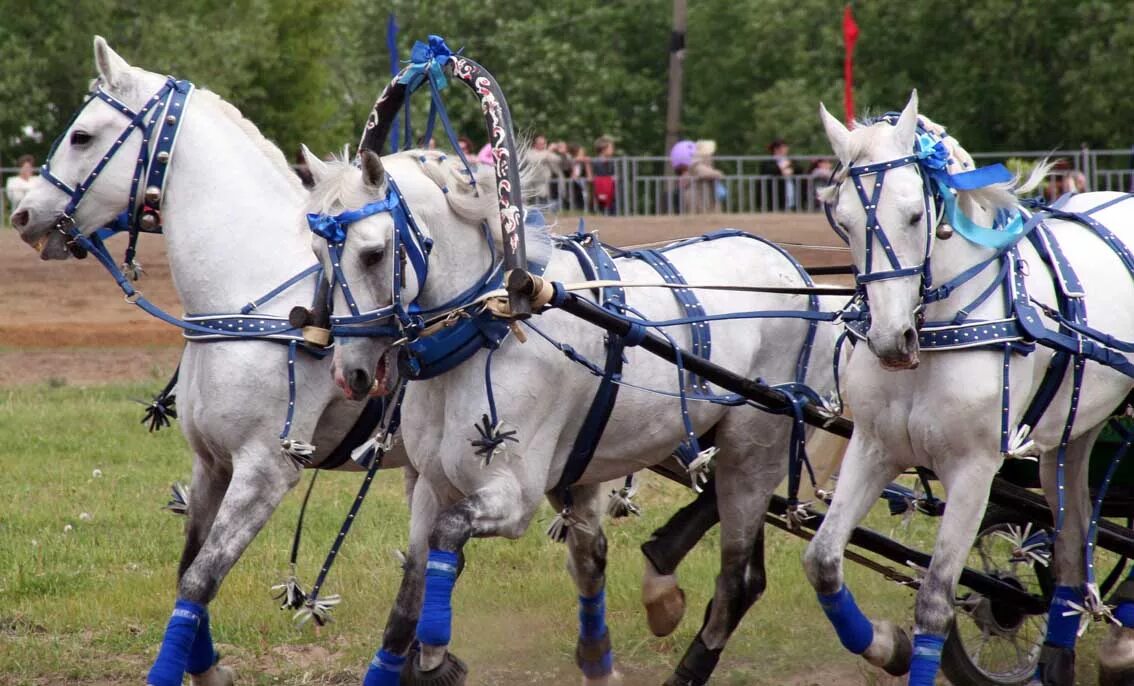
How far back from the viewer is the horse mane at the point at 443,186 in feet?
16.6

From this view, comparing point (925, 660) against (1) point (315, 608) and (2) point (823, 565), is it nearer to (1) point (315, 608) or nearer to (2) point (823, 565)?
(2) point (823, 565)

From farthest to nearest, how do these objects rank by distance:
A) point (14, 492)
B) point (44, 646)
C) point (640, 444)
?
1. point (14, 492)
2. point (44, 646)
3. point (640, 444)

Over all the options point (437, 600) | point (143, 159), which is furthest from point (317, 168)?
point (437, 600)

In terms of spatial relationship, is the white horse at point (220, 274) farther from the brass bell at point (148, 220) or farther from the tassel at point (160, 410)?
the tassel at point (160, 410)

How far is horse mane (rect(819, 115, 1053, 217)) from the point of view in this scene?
5.01 m

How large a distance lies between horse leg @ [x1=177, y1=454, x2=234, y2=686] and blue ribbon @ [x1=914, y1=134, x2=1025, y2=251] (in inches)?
107

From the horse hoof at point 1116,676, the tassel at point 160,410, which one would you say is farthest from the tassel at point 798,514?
the tassel at point 160,410

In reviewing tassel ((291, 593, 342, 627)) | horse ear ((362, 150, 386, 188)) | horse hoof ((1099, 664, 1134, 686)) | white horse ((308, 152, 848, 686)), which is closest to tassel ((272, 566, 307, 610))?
tassel ((291, 593, 342, 627))

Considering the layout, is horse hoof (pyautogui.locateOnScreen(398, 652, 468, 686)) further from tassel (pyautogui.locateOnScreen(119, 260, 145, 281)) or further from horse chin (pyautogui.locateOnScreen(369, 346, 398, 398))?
tassel (pyautogui.locateOnScreen(119, 260, 145, 281))

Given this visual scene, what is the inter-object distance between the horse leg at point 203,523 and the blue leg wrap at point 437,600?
136 cm

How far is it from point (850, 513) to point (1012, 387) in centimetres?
65

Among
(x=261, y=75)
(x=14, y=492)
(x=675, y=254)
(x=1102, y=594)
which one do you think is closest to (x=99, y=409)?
(x=14, y=492)

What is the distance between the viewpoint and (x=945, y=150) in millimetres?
5066

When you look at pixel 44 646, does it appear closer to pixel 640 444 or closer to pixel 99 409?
pixel 640 444
